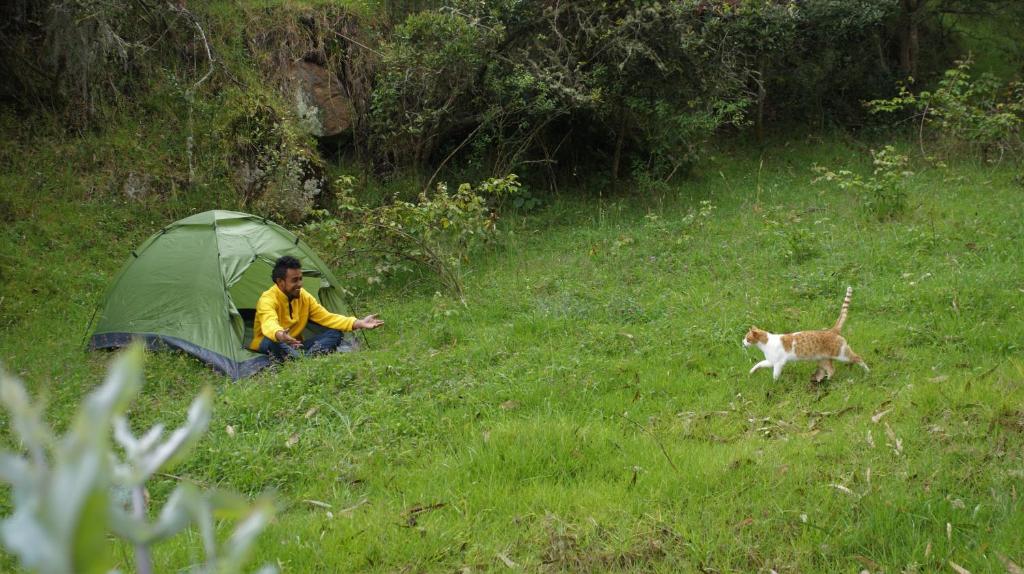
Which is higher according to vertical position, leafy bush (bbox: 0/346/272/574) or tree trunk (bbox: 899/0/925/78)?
leafy bush (bbox: 0/346/272/574)

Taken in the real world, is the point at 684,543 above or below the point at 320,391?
above

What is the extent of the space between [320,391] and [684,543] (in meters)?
2.82

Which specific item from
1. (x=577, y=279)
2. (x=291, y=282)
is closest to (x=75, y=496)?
(x=291, y=282)

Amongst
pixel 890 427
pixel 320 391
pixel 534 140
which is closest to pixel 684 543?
pixel 890 427

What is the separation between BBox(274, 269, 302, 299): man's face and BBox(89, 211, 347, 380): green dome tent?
553 mm

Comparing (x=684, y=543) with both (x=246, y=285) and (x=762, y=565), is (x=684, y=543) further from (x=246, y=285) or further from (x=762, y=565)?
(x=246, y=285)

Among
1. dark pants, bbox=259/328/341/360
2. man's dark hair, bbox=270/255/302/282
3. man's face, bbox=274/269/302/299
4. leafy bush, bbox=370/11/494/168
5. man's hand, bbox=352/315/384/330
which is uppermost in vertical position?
leafy bush, bbox=370/11/494/168

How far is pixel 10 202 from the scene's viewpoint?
365 inches

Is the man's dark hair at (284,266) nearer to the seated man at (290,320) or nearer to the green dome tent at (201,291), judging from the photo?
the seated man at (290,320)

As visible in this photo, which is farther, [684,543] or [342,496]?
[342,496]

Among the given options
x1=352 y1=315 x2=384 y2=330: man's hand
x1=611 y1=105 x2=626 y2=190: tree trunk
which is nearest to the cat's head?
x1=352 y1=315 x2=384 y2=330: man's hand

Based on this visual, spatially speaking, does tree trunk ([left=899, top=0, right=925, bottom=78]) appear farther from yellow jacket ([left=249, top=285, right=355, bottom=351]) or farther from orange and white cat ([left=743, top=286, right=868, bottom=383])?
yellow jacket ([left=249, top=285, right=355, bottom=351])

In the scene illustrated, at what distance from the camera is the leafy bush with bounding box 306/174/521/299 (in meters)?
8.42

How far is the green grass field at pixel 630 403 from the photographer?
137 inches
